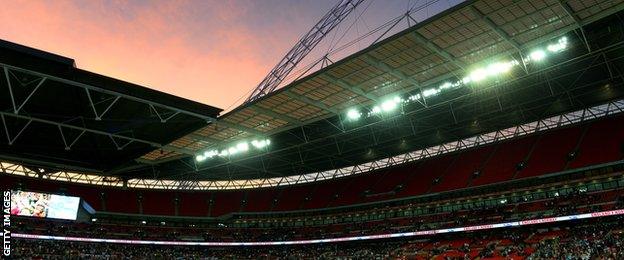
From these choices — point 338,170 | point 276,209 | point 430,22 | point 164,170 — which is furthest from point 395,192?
point 430,22

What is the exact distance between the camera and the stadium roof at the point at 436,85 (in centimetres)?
2575

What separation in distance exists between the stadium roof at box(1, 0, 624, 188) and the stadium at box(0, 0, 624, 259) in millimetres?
160

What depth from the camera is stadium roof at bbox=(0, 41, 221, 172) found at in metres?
27.9

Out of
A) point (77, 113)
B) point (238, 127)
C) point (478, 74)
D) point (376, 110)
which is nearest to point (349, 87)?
point (376, 110)

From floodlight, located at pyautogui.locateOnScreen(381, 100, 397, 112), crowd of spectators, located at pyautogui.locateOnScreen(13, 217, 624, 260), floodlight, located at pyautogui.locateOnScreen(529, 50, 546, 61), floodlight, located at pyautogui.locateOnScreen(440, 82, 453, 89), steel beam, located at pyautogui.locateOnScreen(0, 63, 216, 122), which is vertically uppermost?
steel beam, located at pyautogui.locateOnScreen(0, 63, 216, 122)

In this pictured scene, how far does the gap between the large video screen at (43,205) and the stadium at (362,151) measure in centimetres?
17

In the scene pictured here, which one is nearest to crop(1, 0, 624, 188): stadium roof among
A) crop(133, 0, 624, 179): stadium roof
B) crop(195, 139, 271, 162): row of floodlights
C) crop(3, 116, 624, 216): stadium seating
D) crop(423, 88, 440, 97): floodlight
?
crop(133, 0, 624, 179): stadium roof

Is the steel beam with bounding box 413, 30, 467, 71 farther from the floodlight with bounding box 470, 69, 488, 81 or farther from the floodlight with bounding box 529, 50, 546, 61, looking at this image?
the floodlight with bounding box 529, 50, 546, 61

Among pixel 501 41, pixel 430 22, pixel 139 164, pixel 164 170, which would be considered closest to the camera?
pixel 430 22

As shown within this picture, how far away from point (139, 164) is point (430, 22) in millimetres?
38279

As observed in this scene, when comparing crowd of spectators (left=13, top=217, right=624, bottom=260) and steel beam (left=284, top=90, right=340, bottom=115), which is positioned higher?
steel beam (left=284, top=90, right=340, bottom=115)

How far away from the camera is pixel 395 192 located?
58688 millimetres

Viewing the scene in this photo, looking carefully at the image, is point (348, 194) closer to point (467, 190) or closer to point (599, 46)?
point (467, 190)

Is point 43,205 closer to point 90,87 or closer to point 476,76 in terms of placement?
point 90,87
